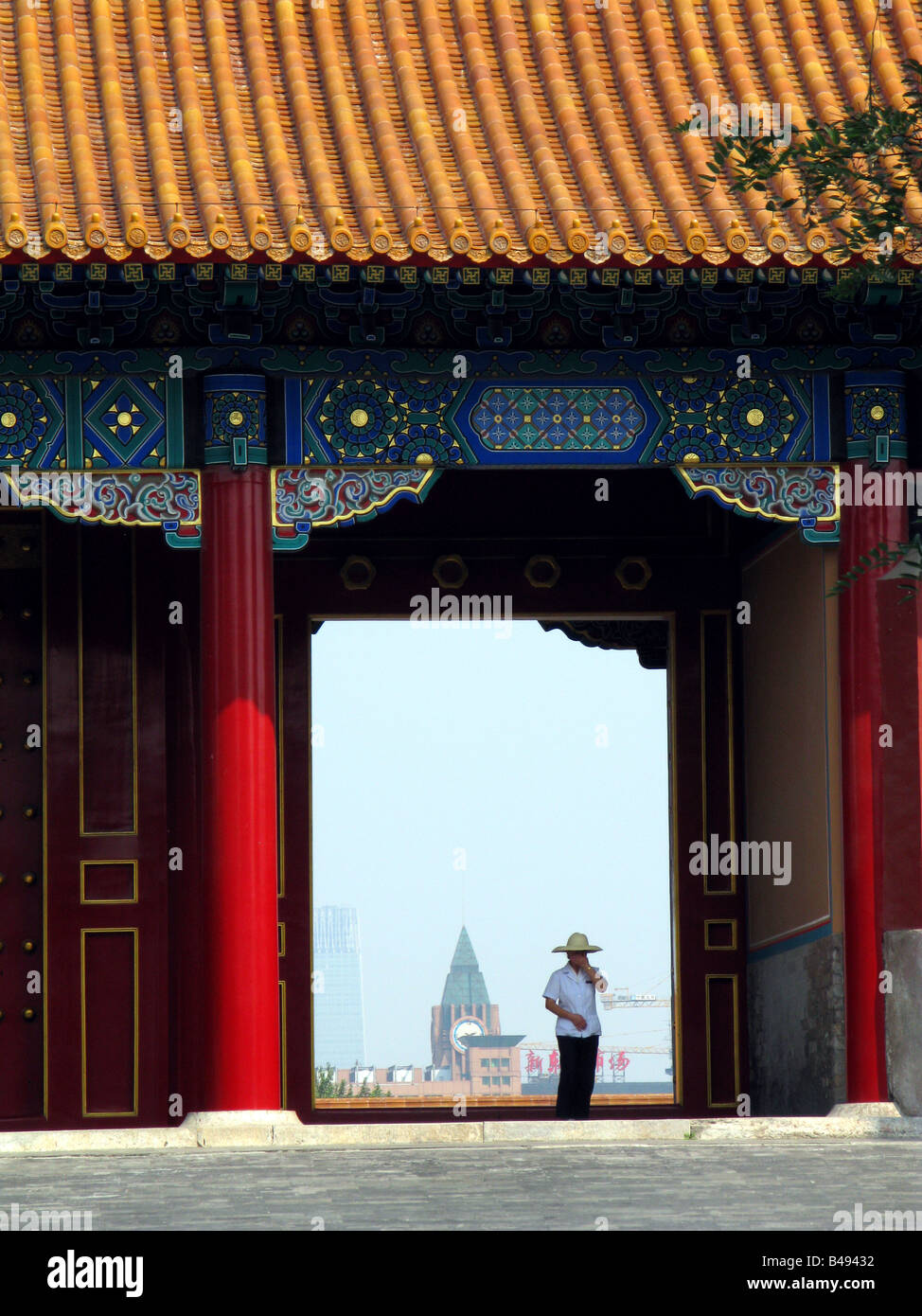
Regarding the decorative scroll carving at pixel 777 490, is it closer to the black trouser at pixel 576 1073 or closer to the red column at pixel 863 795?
the red column at pixel 863 795

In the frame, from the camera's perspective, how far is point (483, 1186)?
759cm

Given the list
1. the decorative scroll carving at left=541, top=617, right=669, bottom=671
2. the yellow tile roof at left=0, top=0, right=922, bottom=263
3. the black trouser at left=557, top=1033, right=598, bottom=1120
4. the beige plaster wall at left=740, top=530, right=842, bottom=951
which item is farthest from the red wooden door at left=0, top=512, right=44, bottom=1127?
the beige plaster wall at left=740, top=530, right=842, bottom=951

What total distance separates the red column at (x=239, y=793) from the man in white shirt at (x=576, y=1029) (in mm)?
2270

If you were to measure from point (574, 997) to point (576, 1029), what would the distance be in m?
0.17

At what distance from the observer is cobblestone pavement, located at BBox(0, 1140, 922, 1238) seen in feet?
22.3

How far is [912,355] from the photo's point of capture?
11398 mm

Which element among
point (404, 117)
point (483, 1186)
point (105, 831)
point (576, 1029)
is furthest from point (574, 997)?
point (483, 1186)

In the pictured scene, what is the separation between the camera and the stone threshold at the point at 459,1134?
9414 millimetres

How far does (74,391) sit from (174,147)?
1.23 m

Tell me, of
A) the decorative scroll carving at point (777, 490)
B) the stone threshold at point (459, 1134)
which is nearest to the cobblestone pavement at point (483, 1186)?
the stone threshold at point (459, 1134)

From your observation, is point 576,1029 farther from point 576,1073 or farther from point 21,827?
point 21,827

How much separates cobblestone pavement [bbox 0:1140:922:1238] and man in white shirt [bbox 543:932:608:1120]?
3265 mm

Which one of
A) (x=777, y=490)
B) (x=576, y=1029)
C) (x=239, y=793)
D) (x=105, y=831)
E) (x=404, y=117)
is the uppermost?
(x=404, y=117)

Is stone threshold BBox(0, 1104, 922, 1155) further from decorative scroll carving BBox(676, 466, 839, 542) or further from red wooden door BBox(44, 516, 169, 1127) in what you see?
decorative scroll carving BBox(676, 466, 839, 542)
